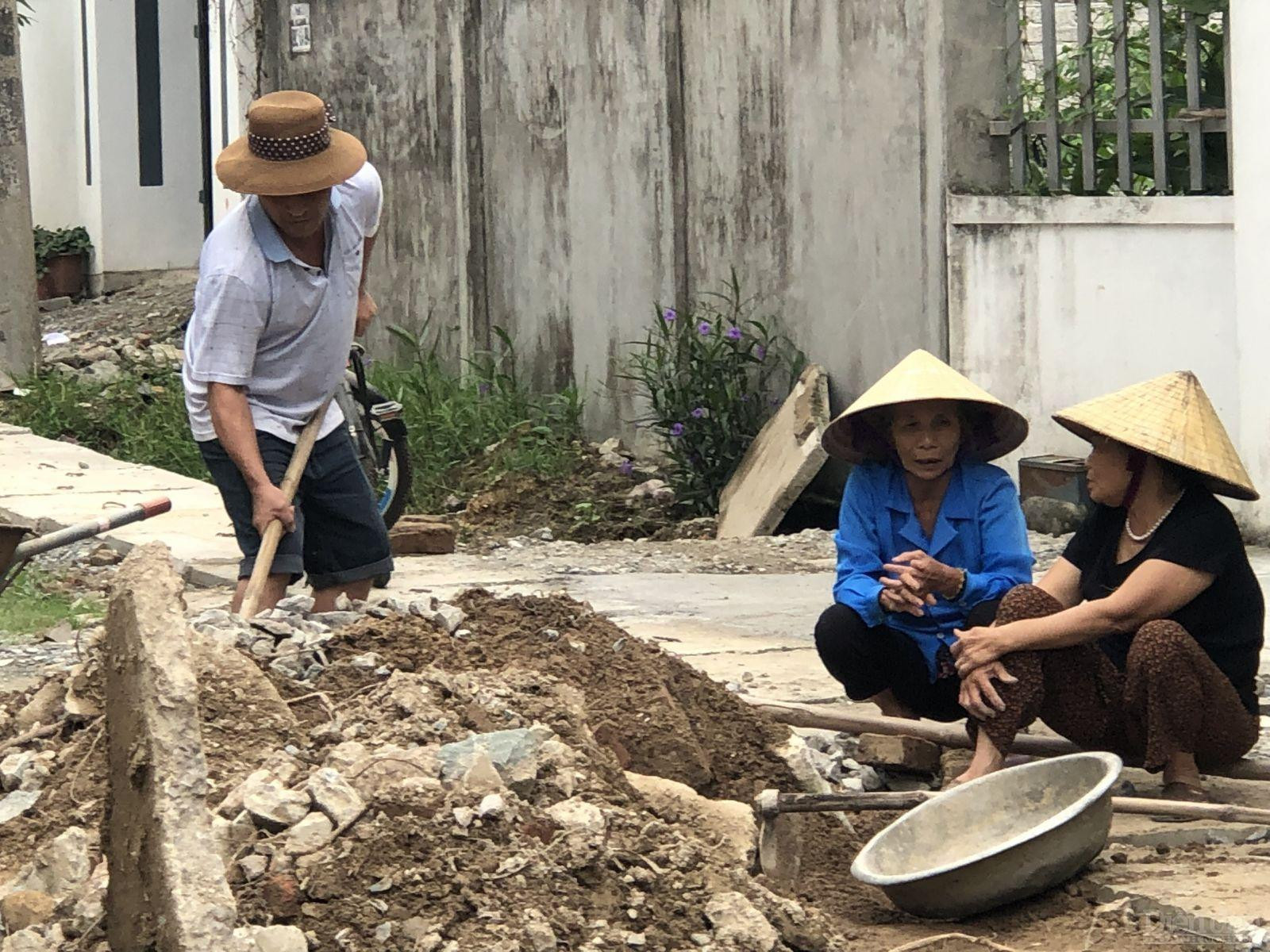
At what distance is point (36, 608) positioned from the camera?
23.6ft

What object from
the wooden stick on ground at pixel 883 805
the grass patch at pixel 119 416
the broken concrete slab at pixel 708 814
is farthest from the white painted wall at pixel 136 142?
the wooden stick on ground at pixel 883 805

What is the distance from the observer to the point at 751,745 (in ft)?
15.1

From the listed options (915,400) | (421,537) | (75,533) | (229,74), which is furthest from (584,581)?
(229,74)

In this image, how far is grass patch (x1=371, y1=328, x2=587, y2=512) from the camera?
10078 millimetres

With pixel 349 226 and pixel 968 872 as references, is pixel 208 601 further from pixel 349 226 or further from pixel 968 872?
pixel 968 872

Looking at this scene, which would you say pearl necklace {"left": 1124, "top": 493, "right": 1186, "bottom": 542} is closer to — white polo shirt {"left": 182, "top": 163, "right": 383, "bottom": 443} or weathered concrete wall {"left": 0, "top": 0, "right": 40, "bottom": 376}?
white polo shirt {"left": 182, "top": 163, "right": 383, "bottom": 443}

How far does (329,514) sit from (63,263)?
42.1ft

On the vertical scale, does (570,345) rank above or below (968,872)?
above

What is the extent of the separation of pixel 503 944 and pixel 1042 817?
1.29 meters

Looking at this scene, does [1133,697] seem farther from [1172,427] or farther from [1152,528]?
[1172,427]

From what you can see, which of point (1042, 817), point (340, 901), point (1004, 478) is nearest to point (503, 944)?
point (340, 901)

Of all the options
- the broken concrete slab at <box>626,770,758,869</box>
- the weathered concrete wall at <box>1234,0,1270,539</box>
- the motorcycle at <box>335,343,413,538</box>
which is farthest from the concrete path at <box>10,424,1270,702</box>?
the broken concrete slab at <box>626,770,758,869</box>

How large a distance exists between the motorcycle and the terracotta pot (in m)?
10.2

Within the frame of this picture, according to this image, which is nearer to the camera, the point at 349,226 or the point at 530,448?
the point at 349,226
